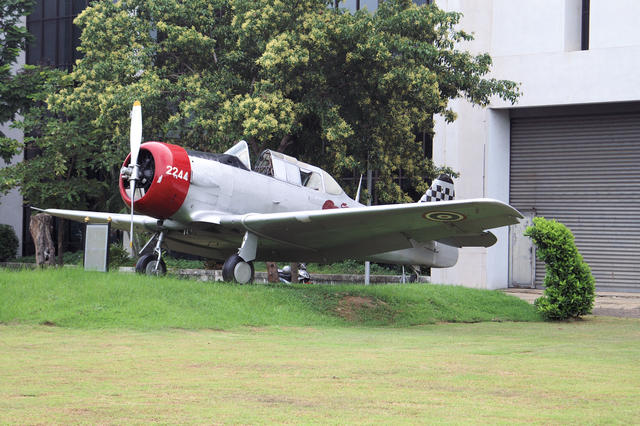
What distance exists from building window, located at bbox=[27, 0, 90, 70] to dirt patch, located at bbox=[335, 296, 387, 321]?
2881 cm

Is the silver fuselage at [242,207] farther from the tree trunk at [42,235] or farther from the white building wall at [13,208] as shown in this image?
the white building wall at [13,208]

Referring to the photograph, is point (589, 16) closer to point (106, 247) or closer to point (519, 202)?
→ point (519, 202)

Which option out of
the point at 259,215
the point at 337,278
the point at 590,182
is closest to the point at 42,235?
the point at 259,215

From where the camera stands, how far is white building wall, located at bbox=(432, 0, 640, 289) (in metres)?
23.9

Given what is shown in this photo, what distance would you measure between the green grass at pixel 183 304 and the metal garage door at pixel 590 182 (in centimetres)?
1232

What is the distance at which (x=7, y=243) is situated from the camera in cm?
3675

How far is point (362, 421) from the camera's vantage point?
4.76m

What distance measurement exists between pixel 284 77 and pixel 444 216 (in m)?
8.97

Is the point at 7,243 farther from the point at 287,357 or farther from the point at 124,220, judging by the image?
the point at 287,357

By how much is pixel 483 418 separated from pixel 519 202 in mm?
23101

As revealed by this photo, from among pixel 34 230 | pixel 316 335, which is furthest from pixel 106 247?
pixel 34 230

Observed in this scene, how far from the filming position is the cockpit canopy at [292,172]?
15.1m

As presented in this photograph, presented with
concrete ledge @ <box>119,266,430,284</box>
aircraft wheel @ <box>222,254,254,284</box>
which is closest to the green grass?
aircraft wheel @ <box>222,254,254,284</box>

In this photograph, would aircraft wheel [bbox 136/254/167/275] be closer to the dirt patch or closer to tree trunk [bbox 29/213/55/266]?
the dirt patch
